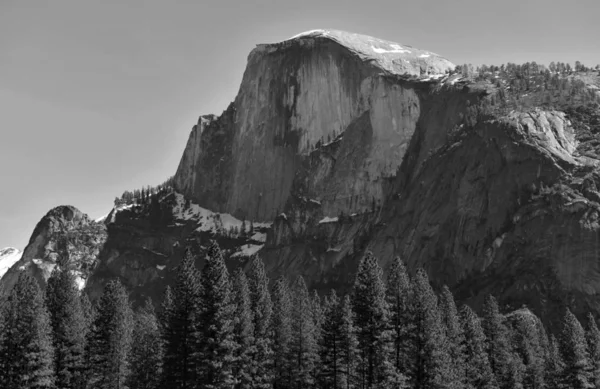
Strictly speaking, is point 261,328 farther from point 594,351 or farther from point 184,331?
point 594,351

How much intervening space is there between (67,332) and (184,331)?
60.1 ft

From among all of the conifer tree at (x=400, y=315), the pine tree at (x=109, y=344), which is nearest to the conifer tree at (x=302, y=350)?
the conifer tree at (x=400, y=315)

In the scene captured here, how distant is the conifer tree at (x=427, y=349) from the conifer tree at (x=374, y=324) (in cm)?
227

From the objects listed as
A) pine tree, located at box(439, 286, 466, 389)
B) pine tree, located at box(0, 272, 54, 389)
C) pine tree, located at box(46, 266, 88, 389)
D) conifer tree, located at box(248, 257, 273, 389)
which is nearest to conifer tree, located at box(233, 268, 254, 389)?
conifer tree, located at box(248, 257, 273, 389)

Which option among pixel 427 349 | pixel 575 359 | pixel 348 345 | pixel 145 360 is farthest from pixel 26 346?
pixel 575 359

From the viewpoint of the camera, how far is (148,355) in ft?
297

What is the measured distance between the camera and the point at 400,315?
74.5 meters

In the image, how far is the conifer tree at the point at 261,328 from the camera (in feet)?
252

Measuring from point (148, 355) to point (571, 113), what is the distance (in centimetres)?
13739

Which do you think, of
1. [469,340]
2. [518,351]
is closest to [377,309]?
[469,340]

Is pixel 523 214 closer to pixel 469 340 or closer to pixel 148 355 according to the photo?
pixel 469 340

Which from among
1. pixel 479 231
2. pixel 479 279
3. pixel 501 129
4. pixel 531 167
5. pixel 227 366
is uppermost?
pixel 501 129

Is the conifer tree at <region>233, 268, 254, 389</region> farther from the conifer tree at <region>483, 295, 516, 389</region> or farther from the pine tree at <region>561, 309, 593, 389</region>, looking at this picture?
the pine tree at <region>561, 309, 593, 389</region>

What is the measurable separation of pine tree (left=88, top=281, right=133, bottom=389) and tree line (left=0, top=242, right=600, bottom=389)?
0.36 feet
